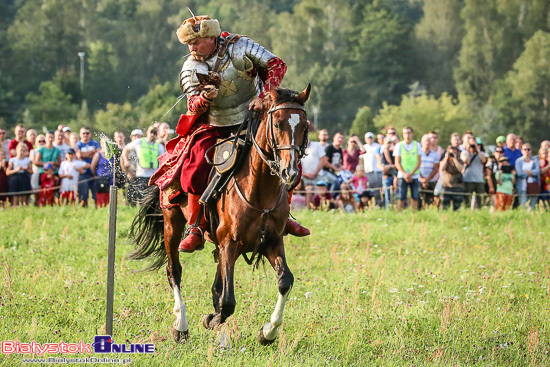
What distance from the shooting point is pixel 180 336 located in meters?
7.98

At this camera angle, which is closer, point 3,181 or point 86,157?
point 3,181

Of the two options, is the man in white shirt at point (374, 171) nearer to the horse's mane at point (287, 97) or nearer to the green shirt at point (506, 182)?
the green shirt at point (506, 182)

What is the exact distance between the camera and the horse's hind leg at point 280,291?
24.1ft

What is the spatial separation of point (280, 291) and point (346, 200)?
405 inches

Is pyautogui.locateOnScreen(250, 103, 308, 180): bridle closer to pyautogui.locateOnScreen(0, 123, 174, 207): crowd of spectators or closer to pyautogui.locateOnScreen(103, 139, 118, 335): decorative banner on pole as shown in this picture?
pyautogui.locateOnScreen(103, 139, 118, 335): decorative banner on pole

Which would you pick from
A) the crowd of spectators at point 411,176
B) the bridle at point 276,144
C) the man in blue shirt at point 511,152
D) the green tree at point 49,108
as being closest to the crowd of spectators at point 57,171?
the crowd of spectators at point 411,176

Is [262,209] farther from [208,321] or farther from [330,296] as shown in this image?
[330,296]

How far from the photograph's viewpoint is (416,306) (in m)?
9.06

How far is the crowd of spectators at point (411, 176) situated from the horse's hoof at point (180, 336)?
28.9ft

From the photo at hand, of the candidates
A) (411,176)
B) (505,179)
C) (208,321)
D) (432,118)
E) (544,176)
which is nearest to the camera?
(208,321)

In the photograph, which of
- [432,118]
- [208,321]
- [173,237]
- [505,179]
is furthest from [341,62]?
[208,321]

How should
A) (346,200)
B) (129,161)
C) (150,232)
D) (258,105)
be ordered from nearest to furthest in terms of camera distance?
(258,105) → (150,232) → (129,161) → (346,200)

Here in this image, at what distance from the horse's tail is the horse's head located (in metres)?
3.11

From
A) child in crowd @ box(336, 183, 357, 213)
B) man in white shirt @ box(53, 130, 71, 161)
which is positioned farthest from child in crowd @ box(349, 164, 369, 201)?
man in white shirt @ box(53, 130, 71, 161)
